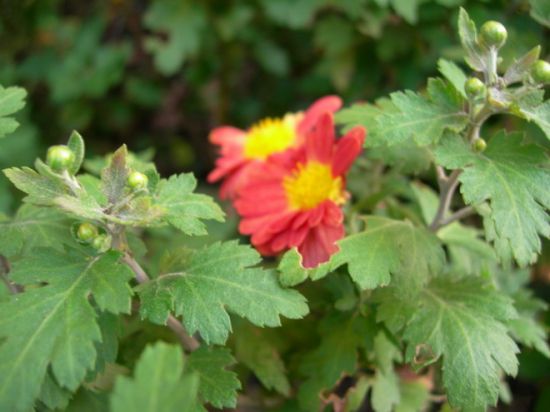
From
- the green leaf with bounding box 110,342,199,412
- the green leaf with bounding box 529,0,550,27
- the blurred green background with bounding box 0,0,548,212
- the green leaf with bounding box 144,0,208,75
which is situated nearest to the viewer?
the green leaf with bounding box 110,342,199,412

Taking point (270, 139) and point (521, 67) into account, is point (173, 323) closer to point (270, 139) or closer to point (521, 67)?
point (270, 139)

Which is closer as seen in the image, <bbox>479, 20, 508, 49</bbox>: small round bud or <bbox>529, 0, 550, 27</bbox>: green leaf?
<bbox>479, 20, 508, 49</bbox>: small round bud

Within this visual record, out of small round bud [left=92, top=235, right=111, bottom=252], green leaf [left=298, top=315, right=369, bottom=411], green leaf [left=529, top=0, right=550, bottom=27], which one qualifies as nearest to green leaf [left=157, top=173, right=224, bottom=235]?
small round bud [left=92, top=235, right=111, bottom=252]

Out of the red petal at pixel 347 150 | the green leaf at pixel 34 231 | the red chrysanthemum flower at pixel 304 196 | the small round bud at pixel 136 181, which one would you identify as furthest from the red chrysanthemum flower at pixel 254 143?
the small round bud at pixel 136 181

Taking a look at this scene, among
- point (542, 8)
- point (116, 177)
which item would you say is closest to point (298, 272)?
point (116, 177)

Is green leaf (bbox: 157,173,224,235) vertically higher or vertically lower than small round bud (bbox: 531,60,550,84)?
lower

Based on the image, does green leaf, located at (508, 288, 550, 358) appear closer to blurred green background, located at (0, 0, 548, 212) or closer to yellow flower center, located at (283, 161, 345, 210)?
yellow flower center, located at (283, 161, 345, 210)

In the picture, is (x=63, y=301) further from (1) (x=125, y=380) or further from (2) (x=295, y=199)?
(2) (x=295, y=199)
